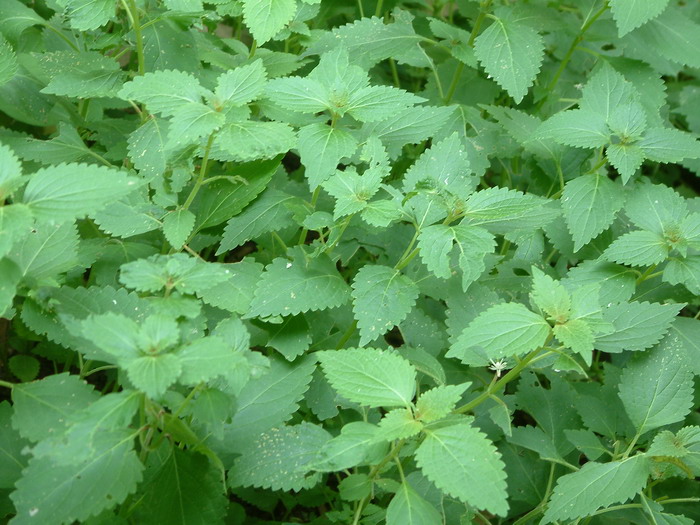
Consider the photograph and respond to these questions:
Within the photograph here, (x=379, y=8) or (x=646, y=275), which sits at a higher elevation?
(x=379, y=8)

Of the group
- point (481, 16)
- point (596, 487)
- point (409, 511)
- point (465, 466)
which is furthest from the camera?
point (481, 16)

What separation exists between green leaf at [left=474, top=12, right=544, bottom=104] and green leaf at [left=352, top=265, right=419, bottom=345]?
0.89 m

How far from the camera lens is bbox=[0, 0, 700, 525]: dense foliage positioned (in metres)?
1.68

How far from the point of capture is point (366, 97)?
2.17m

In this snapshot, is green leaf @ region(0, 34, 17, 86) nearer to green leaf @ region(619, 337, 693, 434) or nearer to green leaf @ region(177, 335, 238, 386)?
green leaf @ region(177, 335, 238, 386)

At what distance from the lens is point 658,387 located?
7.13 feet

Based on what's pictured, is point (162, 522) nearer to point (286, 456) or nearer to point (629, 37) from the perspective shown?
point (286, 456)

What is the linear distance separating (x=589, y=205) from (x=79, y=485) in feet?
5.56

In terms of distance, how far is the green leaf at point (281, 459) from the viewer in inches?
73.7

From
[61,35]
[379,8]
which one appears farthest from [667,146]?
[61,35]

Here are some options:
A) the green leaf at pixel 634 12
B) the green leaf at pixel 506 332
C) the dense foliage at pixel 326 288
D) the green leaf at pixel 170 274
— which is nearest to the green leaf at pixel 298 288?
the dense foliage at pixel 326 288

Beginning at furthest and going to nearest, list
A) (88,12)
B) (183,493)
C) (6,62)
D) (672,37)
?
(672,37) < (6,62) < (88,12) < (183,493)

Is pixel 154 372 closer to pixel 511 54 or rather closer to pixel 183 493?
pixel 183 493

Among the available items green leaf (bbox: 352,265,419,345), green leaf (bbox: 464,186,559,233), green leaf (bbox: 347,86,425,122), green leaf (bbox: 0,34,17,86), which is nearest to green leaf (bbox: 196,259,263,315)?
green leaf (bbox: 352,265,419,345)
